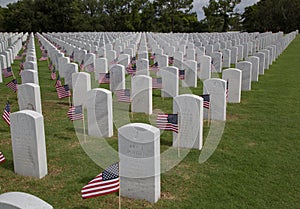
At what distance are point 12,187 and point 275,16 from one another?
192ft

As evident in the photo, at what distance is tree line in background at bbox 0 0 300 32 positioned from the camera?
5903 centimetres

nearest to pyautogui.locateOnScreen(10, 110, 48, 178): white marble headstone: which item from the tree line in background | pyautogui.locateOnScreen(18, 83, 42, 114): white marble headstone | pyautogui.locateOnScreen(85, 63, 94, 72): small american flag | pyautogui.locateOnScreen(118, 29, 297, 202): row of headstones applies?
pyautogui.locateOnScreen(118, 29, 297, 202): row of headstones

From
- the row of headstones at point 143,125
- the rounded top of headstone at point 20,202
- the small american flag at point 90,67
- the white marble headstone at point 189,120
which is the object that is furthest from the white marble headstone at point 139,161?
the small american flag at point 90,67

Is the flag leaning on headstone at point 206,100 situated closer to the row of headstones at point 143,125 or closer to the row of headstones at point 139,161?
the row of headstones at point 143,125

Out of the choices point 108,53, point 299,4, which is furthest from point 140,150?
point 299,4

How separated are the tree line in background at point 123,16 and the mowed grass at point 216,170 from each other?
2085 inches

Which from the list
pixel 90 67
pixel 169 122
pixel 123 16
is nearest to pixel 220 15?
Answer: pixel 123 16

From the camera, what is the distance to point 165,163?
6.04 metres

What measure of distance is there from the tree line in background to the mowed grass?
2085 inches

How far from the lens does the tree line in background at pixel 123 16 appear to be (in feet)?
194

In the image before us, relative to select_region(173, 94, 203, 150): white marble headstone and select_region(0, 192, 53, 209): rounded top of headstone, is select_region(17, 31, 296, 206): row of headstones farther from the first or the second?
select_region(0, 192, 53, 209): rounded top of headstone

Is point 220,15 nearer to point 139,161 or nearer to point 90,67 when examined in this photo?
point 90,67

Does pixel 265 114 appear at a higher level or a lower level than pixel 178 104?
lower

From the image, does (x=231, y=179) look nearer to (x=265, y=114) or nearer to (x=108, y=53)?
(x=265, y=114)
